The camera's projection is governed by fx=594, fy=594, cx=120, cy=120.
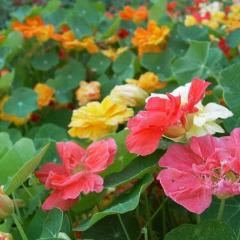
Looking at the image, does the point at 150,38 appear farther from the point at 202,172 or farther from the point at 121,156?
the point at 202,172

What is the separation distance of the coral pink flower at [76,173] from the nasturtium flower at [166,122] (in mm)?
59

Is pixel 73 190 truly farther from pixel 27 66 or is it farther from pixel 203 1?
pixel 203 1

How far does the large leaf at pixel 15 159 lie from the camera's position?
38.9 inches

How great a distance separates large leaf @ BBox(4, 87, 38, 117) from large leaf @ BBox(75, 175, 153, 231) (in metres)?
0.74

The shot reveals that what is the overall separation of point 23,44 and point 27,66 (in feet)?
0.23

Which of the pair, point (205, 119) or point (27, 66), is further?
point (27, 66)

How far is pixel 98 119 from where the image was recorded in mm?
1070

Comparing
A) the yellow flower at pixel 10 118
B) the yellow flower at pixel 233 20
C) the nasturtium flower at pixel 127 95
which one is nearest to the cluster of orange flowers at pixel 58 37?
the yellow flower at pixel 10 118

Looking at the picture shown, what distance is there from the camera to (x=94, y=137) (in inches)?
42.4

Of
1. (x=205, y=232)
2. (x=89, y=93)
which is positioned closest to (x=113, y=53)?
(x=89, y=93)

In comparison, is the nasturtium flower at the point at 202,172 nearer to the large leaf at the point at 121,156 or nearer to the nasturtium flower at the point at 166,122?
the nasturtium flower at the point at 166,122

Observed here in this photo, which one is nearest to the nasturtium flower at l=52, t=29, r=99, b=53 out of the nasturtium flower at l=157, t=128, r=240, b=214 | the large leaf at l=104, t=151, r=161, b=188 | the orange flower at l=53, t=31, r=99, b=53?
the orange flower at l=53, t=31, r=99, b=53

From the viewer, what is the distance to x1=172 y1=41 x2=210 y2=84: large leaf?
1.35 meters

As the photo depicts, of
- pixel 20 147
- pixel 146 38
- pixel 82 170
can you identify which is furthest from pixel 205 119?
pixel 146 38
